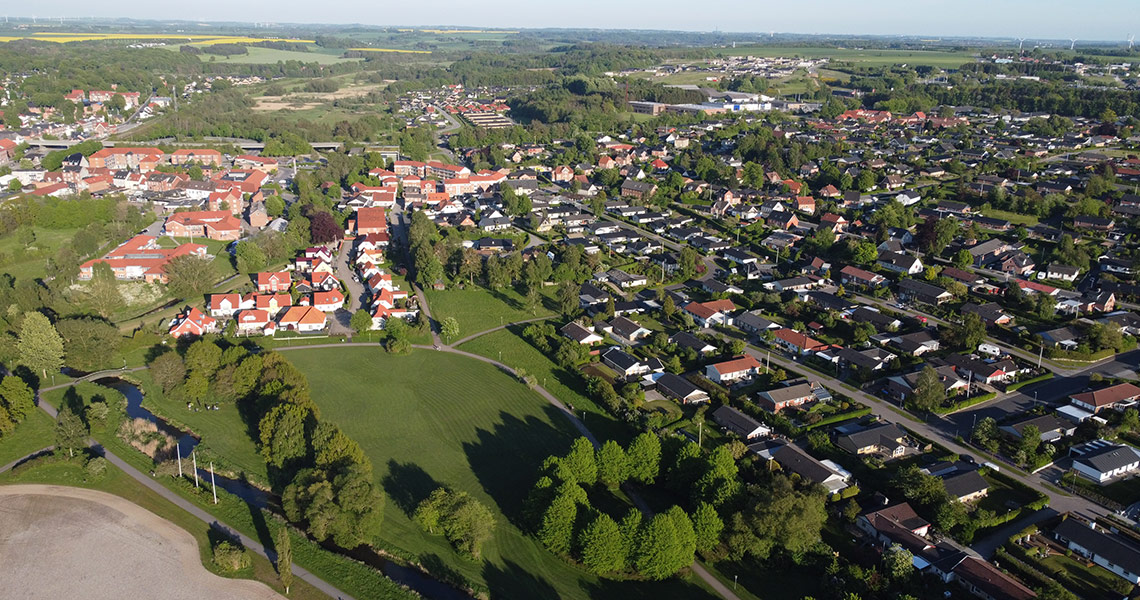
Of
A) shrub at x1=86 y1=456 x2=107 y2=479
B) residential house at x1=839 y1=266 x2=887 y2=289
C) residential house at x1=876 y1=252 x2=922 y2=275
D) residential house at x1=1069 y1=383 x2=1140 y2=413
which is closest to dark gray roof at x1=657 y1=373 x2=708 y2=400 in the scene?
residential house at x1=1069 y1=383 x2=1140 y2=413

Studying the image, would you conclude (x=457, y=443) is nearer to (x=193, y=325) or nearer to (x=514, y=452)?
(x=514, y=452)

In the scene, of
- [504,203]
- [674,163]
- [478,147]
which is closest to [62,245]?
[504,203]

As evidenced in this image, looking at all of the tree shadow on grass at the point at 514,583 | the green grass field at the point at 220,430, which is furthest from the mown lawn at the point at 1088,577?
the green grass field at the point at 220,430

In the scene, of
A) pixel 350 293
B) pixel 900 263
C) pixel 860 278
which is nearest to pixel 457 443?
pixel 350 293

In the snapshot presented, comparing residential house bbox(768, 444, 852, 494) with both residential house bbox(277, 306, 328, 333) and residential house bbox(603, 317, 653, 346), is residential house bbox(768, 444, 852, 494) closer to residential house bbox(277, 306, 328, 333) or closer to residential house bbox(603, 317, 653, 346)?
residential house bbox(603, 317, 653, 346)

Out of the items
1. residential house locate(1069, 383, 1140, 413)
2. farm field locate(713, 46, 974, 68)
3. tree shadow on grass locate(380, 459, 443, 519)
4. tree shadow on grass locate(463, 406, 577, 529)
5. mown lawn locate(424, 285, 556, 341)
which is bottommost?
tree shadow on grass locate(380, 459, 443, 519)

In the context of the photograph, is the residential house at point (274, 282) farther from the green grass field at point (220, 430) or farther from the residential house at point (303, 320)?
the green grass field at point (220, 430)

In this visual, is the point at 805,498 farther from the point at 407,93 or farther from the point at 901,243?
the point at 407,93

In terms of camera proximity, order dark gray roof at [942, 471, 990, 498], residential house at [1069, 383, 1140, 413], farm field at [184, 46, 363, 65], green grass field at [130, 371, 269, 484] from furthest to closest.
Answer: farm field at [184, 46, 363, 65] → residential house at [1069, 383, 1140, 413] → green grass field at [130, 371, 269, 484] → dark gray roof at [942, 471, 990, 498]
